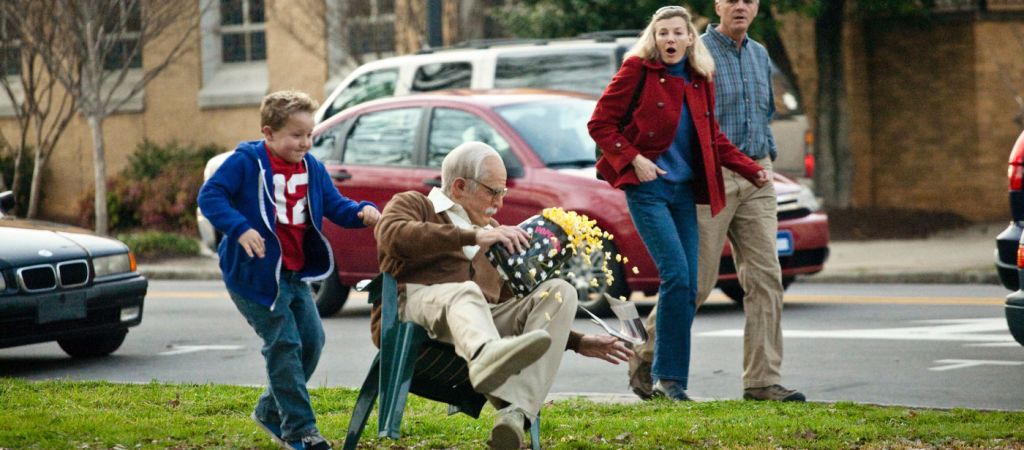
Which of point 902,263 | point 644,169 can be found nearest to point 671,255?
point 644,169

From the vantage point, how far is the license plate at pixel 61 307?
371 inches

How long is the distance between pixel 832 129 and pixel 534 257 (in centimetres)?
1625

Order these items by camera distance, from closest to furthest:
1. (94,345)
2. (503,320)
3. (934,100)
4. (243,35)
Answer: (503,320) < (94,345) < (934,100) < (243,35)

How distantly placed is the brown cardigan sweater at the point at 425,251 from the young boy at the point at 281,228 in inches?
13.7

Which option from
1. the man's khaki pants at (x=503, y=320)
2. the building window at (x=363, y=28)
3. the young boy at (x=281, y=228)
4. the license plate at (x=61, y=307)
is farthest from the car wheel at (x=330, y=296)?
the building window at (x=363, y=28)

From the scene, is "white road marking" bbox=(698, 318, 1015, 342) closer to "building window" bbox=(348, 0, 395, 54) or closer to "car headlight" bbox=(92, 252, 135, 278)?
"car headlight" bbox=(92, 252, 135, 278)

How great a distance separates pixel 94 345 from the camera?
10.5 m

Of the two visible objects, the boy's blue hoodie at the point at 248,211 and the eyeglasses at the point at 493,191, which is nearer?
the eyeglasses at the point at 493,191

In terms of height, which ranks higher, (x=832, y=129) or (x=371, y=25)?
(x=371, y=25)

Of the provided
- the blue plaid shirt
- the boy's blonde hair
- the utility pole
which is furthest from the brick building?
the boy's blonde hair

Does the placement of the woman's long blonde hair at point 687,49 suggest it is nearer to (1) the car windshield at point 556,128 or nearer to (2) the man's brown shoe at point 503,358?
(2) the man's brown shoe at point 503,358

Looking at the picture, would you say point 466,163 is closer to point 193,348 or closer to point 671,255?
point 671,255

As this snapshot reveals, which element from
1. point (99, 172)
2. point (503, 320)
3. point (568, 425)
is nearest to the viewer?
point (503, 320)

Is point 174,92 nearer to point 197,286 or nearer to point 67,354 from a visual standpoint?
point 197,286
